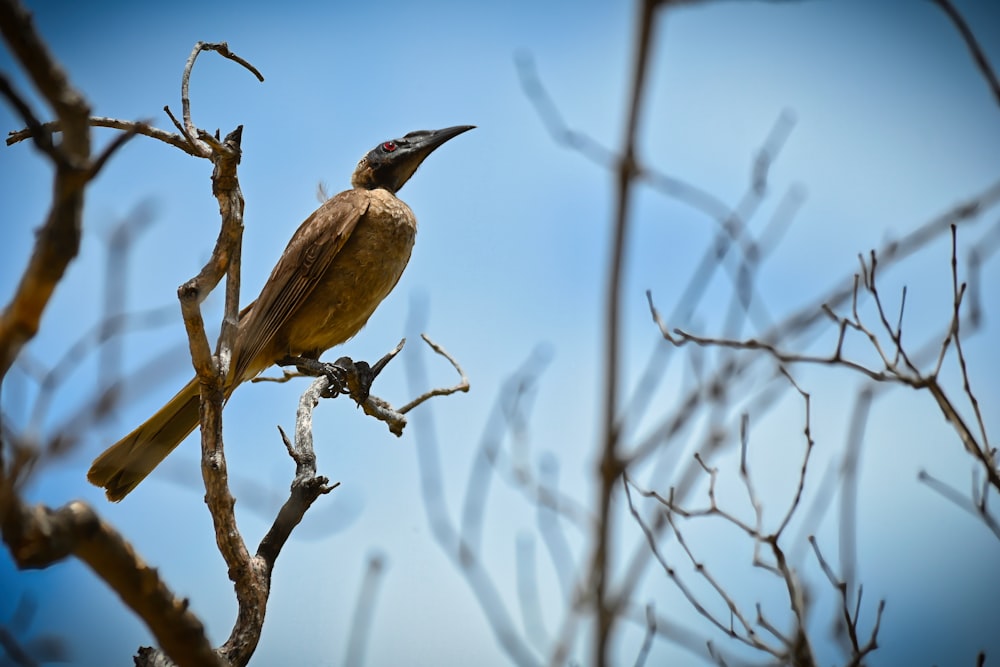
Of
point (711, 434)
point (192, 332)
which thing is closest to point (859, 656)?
point (711, 434)

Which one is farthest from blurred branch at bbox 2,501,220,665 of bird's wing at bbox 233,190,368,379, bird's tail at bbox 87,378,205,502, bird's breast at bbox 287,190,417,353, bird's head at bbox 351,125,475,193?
bird's head at bbox 351,125,475,193

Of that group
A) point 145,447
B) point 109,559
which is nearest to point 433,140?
point 145,447

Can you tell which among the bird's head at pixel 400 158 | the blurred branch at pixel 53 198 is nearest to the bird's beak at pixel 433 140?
the bird's head at pixel 400 158

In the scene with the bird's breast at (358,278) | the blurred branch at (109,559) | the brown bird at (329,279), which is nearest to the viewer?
the blurred branch at (109,559)

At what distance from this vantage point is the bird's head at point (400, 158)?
229 inches

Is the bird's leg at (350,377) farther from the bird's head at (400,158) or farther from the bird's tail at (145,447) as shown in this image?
the bird's head at (400,158)

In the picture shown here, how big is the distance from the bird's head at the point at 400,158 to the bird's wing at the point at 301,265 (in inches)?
23.4

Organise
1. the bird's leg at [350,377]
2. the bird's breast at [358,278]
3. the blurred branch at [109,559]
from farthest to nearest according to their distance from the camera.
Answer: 1. the bird's breast at [358,278]
2. the bird's leg at [350,377]
3. the blurred branch at [109,559]

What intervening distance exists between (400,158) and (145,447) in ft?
8.91

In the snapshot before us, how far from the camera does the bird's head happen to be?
5.83 m

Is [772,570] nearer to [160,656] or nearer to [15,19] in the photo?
[160,656]

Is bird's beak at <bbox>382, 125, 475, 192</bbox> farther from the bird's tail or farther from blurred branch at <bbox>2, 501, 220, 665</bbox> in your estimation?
blurred branch at <bbox>2, 501, 220, 665</bbox>

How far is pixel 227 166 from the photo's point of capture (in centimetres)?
284

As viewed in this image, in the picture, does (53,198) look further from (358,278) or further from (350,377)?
(358,278)
